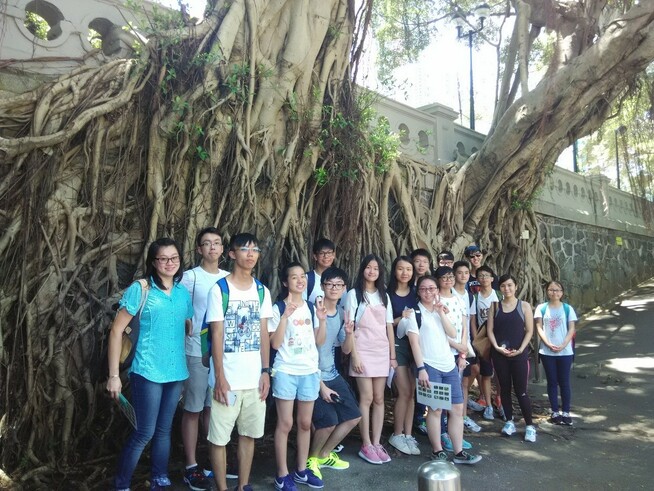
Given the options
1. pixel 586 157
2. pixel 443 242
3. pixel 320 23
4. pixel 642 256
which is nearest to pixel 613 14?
pixel 443 242

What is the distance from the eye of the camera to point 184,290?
3.18 metres

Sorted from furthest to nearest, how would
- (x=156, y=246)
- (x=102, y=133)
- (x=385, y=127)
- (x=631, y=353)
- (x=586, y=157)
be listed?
(x=586, y=157), (x=631, y=353), (x=385, y=127), (x=102, y=133), (x=156, y=246)

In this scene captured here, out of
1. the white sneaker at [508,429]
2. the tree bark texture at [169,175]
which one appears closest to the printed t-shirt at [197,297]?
the tree bark texture at [169,175]

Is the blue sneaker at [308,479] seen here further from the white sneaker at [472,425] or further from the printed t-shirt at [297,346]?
the white sneaker at [472,425]

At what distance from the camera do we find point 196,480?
3.20 m

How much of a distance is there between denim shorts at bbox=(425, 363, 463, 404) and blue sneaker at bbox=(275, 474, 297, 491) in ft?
3.83

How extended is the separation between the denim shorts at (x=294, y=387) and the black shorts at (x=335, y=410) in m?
0.21

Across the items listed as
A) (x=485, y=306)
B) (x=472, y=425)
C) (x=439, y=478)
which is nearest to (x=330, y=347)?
(x=472, y=425)

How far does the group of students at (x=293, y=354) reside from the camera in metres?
2.95

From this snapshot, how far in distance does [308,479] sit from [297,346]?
79 cm

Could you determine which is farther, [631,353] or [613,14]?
[631,353]

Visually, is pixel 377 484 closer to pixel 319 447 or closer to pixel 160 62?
pixel 319 447

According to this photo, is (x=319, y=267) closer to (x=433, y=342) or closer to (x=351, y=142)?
(x=433, y=342)

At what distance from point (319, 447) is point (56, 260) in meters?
2.07
